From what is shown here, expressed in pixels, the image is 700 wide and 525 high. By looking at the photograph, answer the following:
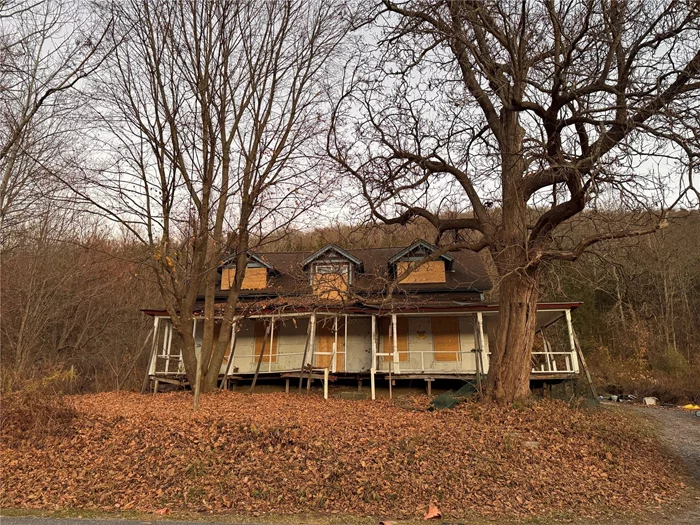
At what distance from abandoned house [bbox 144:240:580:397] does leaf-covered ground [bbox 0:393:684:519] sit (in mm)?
5901

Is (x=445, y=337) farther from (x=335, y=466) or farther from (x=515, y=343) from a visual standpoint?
(x=335, y=466)

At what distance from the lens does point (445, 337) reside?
17672mm

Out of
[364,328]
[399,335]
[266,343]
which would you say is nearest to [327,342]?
[364,328]

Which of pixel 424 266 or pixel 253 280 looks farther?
pixel 253 280

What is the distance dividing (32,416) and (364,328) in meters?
11.8

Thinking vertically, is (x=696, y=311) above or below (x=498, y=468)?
above

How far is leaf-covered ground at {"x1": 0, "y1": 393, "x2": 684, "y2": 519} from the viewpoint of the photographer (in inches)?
265

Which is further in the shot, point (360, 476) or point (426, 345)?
point (426, 345)

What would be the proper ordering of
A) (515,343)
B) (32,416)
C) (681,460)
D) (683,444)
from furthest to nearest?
(515,343), (683,444), (681,460), (32,416)

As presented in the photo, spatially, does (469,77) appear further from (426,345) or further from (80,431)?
(80,431)

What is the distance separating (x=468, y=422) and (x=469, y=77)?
8503 millimetres

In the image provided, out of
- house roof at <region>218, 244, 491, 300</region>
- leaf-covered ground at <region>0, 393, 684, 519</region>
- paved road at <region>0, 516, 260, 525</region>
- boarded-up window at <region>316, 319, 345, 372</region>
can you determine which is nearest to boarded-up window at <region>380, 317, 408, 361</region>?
house roof at <region>218, 244, 491, 300</region>

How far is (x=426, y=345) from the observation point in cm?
1775


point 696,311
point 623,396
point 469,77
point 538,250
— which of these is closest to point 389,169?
point 469,77
